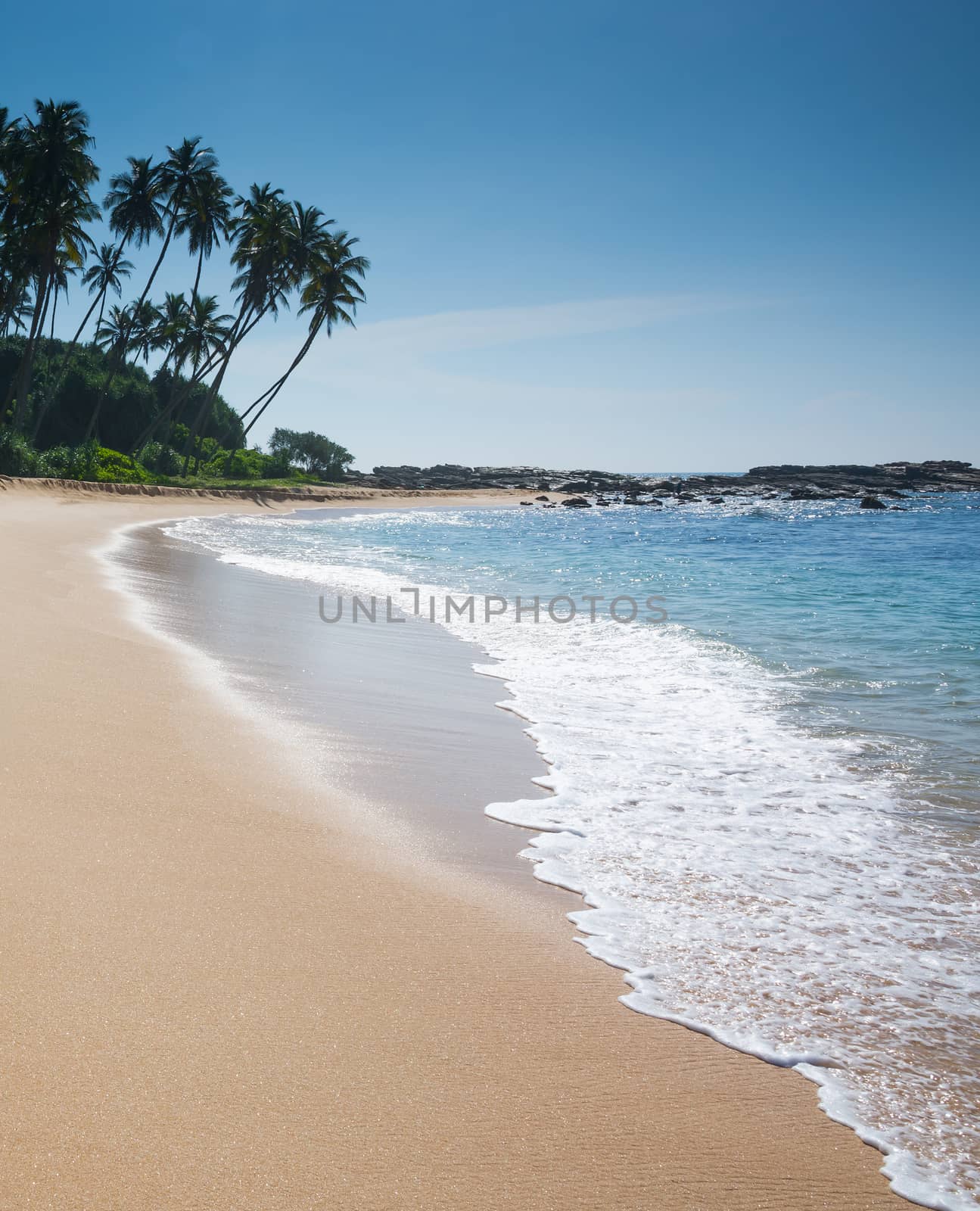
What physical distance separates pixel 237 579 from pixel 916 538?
81.6ft

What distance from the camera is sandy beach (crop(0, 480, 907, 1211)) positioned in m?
1.68

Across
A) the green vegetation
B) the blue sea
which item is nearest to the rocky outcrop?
the green vegetation

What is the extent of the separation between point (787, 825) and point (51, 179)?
37.6 m

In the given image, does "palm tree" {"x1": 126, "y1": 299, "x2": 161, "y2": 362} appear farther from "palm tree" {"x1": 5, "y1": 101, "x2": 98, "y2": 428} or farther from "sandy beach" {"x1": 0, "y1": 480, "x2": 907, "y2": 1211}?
"sandy beach" {"x1": 0, "y1": 480, "x2": 907, "y2": 1211}

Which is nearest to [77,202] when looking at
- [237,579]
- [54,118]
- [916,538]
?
[54,118]

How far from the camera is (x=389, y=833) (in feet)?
11.5

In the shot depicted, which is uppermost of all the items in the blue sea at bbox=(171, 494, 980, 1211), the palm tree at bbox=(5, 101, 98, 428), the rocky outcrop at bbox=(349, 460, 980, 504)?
the palm tree at bbox=(5, 101, 98, 428)

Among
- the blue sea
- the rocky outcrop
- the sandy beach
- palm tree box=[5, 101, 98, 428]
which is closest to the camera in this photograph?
the sandy beach

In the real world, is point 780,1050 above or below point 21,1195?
below

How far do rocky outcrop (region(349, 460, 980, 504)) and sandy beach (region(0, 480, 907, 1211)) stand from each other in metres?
54.6

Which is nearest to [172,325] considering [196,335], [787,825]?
[196,335]

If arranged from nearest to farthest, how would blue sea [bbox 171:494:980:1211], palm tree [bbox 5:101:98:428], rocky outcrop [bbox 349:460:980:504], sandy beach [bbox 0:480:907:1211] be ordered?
sandy beach [bbox 0:480:907:1211]
blue sea [bbox 171:494:980:1211]
palm tree [bbox 5:101:98:428]
rocky outcrop [bbox 349:460:980:504]

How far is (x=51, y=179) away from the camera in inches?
1243

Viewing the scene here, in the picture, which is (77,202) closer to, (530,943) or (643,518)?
(643,518)
